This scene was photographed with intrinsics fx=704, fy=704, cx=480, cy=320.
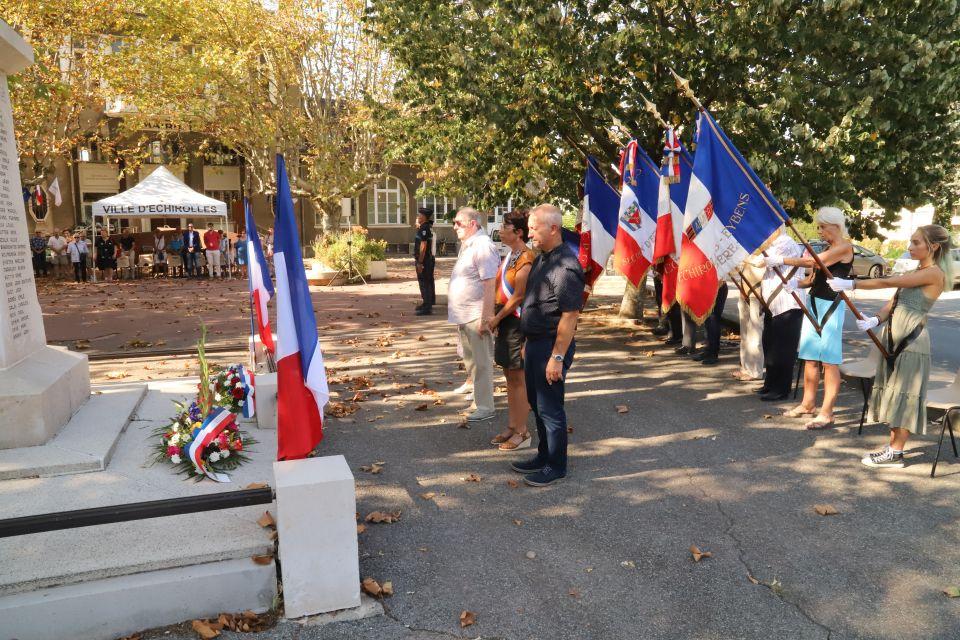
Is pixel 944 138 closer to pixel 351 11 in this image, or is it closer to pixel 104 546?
pixel 104 546

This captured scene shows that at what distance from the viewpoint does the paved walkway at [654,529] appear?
3643 millimetres

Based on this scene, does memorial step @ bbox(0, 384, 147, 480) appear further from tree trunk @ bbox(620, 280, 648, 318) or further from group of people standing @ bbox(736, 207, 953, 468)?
tree trunk @ bbox(620, 280, 648, 318)

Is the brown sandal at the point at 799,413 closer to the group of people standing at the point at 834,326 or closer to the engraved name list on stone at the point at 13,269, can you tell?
the group of people standing at the point at 834,326

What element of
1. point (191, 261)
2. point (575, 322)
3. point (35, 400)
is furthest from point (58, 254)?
point (575, 322)

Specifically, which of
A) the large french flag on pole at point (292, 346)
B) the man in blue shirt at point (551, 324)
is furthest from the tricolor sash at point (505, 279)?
the large french flag on pole at point (292, 346)

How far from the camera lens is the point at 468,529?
15.3 ft

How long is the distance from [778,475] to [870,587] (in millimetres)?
1722

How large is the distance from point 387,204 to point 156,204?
22020 mm

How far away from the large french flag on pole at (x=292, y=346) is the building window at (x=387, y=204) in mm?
39816

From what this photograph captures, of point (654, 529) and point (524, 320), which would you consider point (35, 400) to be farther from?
point (654, 529)

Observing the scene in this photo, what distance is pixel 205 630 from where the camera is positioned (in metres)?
3.48

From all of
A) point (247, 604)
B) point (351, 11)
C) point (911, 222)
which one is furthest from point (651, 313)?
point (911, 222)

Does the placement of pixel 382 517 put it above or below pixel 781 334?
below

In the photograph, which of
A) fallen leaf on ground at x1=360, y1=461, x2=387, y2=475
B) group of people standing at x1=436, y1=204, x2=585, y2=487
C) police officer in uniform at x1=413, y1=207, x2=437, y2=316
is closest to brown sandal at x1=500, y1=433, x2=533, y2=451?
group of people standing at x1=436, y1=204, x2=585, y2=487
